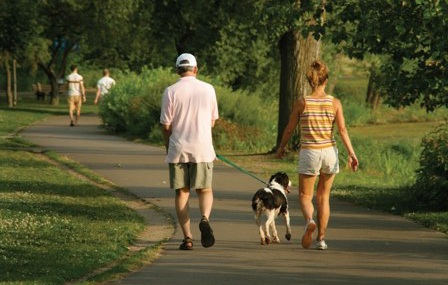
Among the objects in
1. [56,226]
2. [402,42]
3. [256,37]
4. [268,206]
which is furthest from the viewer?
[256,37]

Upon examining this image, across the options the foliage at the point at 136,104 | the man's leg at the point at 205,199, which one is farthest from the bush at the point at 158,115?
the man's leg at the point at 205,199

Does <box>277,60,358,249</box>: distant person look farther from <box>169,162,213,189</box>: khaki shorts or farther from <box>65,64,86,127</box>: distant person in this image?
<box>65,64,86,127</box>: distant person

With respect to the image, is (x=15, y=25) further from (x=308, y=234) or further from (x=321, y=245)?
(x=308, y=234)

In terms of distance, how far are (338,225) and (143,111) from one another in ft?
58.3

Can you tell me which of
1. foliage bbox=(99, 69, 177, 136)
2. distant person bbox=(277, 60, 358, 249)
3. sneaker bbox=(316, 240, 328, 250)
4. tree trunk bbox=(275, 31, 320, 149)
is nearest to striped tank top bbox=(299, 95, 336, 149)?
distant person bbox=(277, 60, 358, 249)

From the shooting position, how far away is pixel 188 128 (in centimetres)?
1191

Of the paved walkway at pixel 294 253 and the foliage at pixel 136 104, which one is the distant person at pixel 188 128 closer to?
the paved walkway at pixel 294 253

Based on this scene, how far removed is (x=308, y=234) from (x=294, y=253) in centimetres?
24

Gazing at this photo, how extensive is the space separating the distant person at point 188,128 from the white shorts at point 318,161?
0.98 metres

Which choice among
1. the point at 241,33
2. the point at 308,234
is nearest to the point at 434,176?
the point at 308,234

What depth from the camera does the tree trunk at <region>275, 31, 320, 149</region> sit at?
25.7 metres

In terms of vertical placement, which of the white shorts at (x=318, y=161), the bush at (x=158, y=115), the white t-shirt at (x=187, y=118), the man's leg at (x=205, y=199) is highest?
the white t-shirt at (x=187, y=118)

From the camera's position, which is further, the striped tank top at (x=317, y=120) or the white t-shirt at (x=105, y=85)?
the white t-shirt at (x=105, y=85)

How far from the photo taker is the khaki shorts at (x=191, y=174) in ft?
39.3
